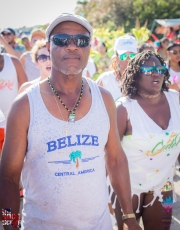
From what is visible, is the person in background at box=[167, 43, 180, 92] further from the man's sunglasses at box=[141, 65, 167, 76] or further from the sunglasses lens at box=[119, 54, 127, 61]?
the man's sunglasses at box=[141, 65, 167, 76]

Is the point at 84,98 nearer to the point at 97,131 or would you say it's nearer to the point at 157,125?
the point at 97,131

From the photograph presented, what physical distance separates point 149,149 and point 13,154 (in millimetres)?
1419

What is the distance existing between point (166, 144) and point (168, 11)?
31974mm

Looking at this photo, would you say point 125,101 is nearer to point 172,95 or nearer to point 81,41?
point 172,95

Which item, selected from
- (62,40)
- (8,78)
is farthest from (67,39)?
(8,78)

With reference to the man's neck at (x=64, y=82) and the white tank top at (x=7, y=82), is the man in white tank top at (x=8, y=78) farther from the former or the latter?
the man's neck at (x=64, y=82)

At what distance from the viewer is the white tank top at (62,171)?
209cm

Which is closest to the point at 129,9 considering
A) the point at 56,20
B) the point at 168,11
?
the point at 168,11

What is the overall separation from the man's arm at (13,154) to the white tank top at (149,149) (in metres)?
1.31

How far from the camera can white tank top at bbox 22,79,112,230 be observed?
2088 millimetres

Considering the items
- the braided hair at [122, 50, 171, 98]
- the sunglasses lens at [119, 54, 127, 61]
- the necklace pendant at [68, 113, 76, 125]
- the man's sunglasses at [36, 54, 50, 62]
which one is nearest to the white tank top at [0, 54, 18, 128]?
the man's sunglasses at [36, 54, 50, 62]

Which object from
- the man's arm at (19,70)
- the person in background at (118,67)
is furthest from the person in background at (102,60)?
the man's arm at (19,70)

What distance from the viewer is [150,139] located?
10.3ft

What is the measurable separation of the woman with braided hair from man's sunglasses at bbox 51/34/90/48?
110cm
